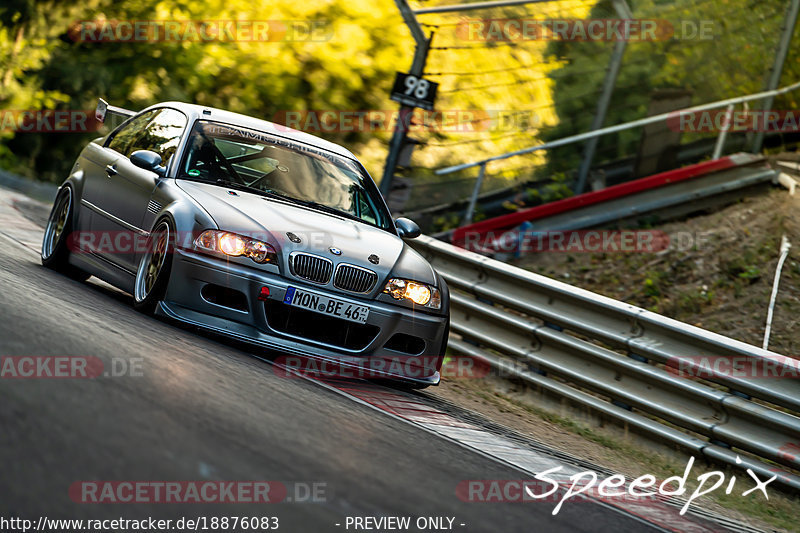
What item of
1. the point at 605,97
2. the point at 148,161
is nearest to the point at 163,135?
the point at 148,161

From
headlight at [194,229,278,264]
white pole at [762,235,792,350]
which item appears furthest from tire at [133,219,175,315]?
white pole at [762,235,792,350]

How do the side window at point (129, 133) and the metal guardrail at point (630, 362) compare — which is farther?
the side window at point (129, 133)

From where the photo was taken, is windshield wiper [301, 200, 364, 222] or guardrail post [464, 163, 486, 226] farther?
guardrail post [464, 163, 486, 226]

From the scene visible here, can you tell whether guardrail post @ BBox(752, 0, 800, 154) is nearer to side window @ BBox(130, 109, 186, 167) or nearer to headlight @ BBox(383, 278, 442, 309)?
headlight @ BBox(383, 278, 442, 309)

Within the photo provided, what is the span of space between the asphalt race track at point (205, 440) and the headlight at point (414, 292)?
34.8 inches

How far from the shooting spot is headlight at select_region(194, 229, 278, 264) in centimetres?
631

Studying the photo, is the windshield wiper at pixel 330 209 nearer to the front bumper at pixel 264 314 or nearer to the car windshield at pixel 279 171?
the car windshield at pixel 279 171

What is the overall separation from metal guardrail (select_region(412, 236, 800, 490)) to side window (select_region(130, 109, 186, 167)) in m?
2.72

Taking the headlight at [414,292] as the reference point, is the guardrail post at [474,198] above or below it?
above

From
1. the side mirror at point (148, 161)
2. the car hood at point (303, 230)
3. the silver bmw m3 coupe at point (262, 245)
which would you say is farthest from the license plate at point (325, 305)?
the side mirror at point (148, 161)

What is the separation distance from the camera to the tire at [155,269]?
6.42 m

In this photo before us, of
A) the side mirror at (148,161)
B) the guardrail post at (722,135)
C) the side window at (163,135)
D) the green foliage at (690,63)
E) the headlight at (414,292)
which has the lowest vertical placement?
the headlight at (414,292)

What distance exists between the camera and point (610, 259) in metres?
10.9

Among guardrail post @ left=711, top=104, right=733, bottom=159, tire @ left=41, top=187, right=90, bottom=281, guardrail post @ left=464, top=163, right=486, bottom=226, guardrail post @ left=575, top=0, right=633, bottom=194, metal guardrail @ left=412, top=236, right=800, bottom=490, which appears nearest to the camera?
metal guardrail @ left=412, top=236, right=800, bottom=490
